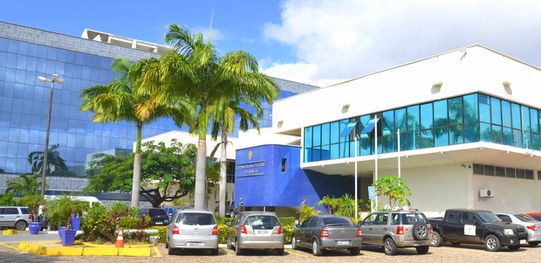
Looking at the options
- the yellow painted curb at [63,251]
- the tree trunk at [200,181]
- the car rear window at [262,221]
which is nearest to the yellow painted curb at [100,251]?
the yellow painted curb at [63,251]

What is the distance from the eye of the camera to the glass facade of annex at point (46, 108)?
206 ft

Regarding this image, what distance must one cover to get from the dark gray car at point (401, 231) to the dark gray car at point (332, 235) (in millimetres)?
1184

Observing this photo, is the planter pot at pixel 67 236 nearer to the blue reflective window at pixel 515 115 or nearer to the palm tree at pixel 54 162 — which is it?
the blue reflective window at pixel 515 115

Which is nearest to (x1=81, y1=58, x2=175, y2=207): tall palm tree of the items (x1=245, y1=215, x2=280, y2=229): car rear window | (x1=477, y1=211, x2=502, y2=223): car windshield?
(x1=245, y1=215, x2=280, y2=229): car rear window

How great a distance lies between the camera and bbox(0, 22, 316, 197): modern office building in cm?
6272

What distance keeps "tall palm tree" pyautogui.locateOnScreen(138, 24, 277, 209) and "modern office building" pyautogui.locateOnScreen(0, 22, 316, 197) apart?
49.6m

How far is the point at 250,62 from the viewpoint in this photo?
21.0 m

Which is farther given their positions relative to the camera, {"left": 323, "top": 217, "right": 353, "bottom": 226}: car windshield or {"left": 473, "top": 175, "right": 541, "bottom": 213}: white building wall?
{"left": 473, "top": 175, "right": 541, "bottom": 213}: white building wall

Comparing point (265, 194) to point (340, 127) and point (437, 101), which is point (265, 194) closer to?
point (340, 127)

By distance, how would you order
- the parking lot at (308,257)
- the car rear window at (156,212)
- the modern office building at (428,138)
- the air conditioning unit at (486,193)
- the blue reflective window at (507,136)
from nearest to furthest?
the parking lot at (308,257) → the modern office building at (428,138) → the blue reflective window at (507,136) → the air conditioning unit at (486,193) → the car rear window at (156,212)

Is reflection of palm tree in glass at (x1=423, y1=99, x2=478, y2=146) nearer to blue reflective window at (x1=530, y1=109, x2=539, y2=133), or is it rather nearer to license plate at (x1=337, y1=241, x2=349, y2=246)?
blue reflective window at (x1=530, y1=109, x2=539, y2=133)

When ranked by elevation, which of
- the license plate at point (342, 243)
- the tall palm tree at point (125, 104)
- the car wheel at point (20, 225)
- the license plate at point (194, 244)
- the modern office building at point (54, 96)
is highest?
the modern office building at point (54, 96)

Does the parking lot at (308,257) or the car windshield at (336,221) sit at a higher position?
the car windshield at (336,221)

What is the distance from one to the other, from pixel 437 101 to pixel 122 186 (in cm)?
2968
